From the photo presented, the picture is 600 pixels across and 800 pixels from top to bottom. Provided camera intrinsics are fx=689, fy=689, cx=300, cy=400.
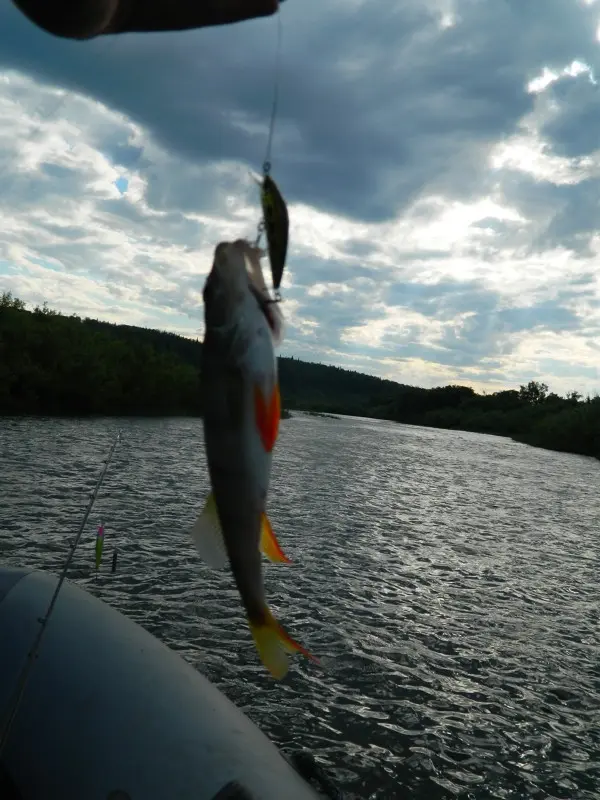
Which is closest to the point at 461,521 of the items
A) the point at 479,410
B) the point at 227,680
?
the point at 227,680

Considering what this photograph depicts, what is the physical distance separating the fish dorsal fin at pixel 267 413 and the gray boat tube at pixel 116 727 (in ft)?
12.3

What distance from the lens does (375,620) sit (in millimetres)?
12133

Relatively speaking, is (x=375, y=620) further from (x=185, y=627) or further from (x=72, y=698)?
(x=72, y=698)

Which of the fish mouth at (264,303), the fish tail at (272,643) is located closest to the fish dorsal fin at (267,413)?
the fish mouth at (264,303)

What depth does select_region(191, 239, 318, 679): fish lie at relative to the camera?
1115 mm

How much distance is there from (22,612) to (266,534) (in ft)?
15.6

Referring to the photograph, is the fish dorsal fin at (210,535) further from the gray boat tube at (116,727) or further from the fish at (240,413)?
the gray boat tube at (116,727)

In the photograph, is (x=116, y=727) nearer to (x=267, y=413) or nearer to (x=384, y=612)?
(x=267, y=413)

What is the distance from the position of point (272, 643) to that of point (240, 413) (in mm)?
443

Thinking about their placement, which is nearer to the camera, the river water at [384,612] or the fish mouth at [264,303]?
the fish mouth at [264,303]

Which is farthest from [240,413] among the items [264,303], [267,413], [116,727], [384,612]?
[384,612]

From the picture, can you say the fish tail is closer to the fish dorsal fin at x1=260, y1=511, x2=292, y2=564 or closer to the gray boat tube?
the fish dorsal fin at x1=260, y1=511, x2=292, y2=564

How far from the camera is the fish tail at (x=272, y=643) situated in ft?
4.08

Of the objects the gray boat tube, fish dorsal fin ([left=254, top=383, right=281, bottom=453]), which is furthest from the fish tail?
the gray boat tube
